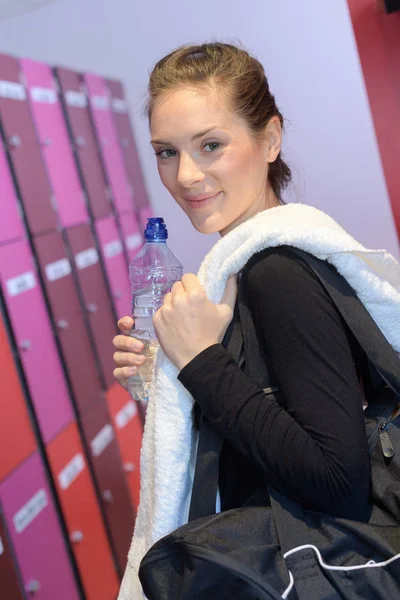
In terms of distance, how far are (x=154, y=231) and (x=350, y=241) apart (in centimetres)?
40

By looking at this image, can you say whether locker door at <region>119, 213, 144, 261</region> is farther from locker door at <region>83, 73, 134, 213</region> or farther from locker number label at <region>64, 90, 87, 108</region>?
locker number label at <region>64, 90, 87, 108</region>

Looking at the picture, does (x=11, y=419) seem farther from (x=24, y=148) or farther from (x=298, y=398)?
(x=298, y=398)

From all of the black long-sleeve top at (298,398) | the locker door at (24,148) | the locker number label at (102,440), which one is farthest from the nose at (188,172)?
the locker number label at (102,440)

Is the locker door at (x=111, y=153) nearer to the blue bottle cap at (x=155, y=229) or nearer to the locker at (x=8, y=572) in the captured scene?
the locker at (x=8, y=572)

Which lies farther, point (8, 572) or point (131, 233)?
point (131, 233)

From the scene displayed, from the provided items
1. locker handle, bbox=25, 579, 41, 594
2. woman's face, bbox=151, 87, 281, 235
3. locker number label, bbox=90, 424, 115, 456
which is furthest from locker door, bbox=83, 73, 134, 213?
woman's face, bbox=151, 87, 281, 235

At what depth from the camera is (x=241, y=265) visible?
1020mm

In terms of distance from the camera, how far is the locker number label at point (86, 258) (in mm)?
2674

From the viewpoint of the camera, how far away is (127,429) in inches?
113

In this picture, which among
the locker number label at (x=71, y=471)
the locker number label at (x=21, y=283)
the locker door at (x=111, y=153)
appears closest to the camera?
the locker number label at (x=21, y=283)


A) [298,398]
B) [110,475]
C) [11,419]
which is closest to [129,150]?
[11,419]

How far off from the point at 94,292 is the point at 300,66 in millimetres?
1161

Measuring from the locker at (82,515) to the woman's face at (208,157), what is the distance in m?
1.41

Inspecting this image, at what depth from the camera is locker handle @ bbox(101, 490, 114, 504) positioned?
8.69 feet
